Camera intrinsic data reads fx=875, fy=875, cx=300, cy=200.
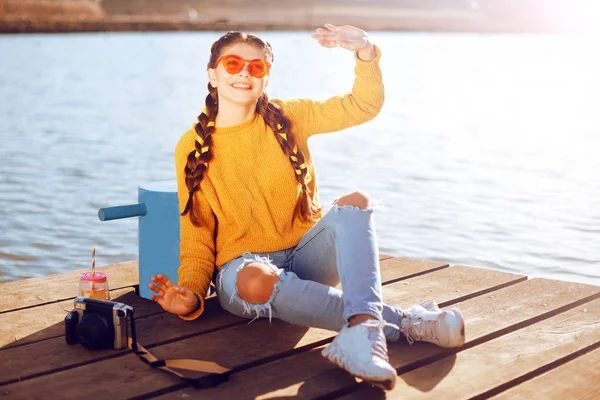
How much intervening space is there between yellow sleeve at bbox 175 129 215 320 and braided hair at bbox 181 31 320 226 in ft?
0.09

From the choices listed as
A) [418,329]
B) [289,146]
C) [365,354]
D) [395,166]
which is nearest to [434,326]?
[418,329]

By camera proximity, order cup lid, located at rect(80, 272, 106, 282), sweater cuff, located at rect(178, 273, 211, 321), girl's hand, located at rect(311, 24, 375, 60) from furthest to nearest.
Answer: cup lid, located at rect(80, 272, 106, 282)
girl's hand, located at rect(311, 24, 375, 60)
sweater cuff, located at rect(178, 273, 211, 321)

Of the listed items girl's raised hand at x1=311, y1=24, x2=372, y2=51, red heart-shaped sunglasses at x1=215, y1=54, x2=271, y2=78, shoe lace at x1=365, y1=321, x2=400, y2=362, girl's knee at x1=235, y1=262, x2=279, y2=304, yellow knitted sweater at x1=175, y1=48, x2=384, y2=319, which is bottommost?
shoe lace at x1=365, y1=321, x2=400, y2=362

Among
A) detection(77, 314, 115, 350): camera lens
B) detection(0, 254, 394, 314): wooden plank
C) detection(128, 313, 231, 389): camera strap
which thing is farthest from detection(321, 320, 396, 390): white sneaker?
detection(0, 254, 394, 314): wooden plank

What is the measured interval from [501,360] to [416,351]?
0.26 metres

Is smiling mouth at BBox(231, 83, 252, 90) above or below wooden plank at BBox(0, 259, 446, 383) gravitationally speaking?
above

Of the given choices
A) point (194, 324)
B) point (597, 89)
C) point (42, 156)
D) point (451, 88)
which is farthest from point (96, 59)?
point (194, 324)

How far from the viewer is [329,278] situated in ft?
9.68

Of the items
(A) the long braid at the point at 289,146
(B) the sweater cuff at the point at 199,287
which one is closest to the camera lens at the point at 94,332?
(B) the sweater cuff at the point at 199,287

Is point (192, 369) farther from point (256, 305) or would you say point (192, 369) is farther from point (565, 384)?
point (565, 384)

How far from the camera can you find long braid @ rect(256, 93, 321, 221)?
301cm

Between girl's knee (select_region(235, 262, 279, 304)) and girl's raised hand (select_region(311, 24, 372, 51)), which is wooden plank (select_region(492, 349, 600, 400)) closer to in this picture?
girl's knee (select_region(235, 262, 279, 304))

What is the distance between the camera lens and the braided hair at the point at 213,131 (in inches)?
117

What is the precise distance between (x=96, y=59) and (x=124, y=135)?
17264 mm
